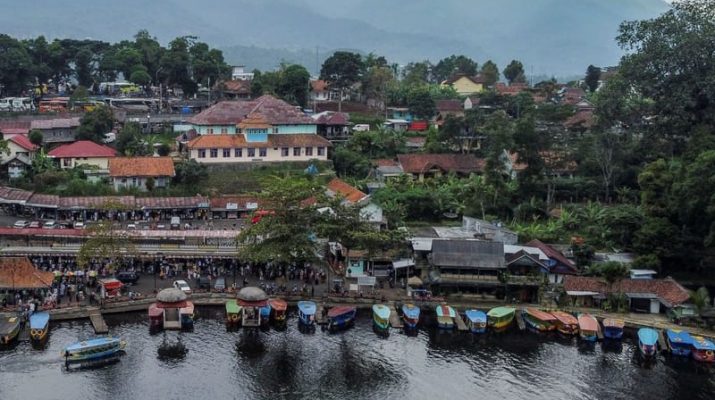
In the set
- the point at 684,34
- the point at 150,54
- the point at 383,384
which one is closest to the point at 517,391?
the point at 383,384

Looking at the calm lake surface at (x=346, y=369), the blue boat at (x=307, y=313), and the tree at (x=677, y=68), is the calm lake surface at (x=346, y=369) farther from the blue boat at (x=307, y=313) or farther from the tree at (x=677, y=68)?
the tree at (x=677, y=68)

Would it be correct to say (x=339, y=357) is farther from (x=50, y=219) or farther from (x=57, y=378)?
(x=50, y=219)

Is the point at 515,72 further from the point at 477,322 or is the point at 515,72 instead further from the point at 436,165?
the point at 477,322

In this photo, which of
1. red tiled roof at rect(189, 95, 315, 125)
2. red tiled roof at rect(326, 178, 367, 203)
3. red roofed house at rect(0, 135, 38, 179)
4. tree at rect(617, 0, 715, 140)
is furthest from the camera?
red tiled roof at rect(189, 95, 315, 125)

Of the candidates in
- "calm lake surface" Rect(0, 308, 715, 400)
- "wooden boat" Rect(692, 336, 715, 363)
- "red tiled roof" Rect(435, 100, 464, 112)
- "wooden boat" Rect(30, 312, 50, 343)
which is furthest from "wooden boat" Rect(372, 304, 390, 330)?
"red tiled roof" Rect(435, 100, 464, 112)

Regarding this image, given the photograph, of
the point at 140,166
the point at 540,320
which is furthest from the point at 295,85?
the point at 540,320

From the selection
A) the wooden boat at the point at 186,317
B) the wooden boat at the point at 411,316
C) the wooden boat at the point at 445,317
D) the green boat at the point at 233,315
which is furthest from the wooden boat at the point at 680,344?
the wooden boat at the point at 186,317

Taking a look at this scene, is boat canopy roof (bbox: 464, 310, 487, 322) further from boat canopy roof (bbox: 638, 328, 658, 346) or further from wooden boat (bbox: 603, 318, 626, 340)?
boat canopy roof (bbox: 638, 328, 658, 346)
